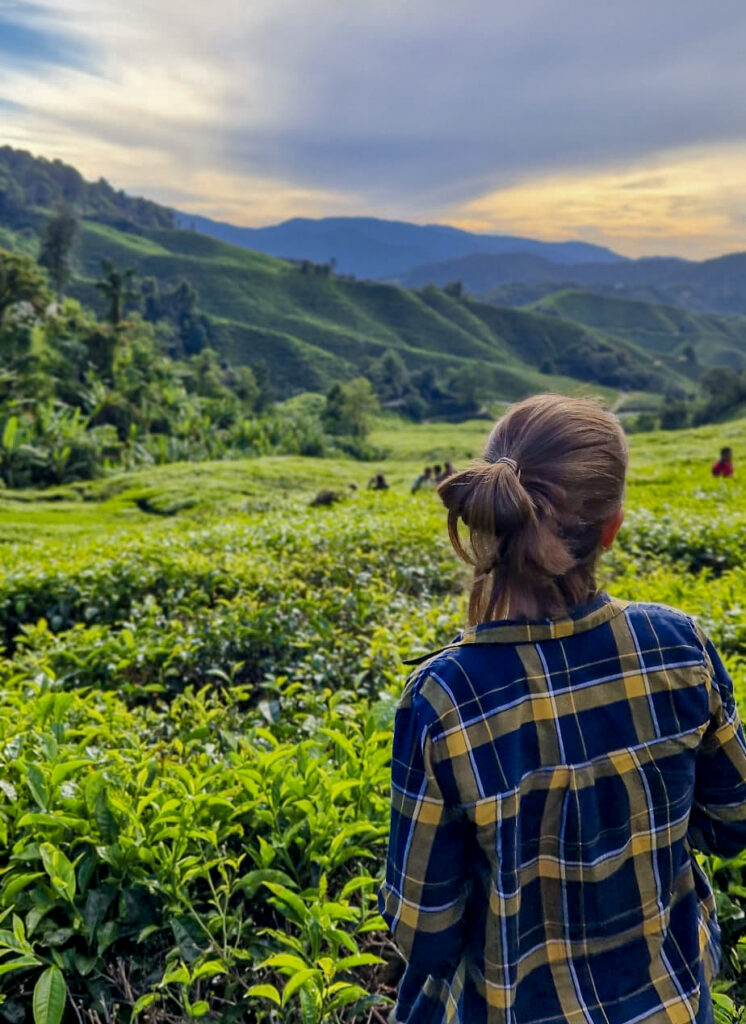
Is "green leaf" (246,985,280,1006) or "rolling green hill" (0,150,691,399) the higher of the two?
"rolling green hill" (0,150,691,399)

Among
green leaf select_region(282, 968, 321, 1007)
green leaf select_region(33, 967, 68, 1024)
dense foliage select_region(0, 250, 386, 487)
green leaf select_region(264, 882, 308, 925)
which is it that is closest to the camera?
green leaf select_region(282, 968, 321, 1007)

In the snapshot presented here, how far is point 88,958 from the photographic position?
95.7 inches

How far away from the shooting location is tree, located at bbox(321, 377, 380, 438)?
1980 inches

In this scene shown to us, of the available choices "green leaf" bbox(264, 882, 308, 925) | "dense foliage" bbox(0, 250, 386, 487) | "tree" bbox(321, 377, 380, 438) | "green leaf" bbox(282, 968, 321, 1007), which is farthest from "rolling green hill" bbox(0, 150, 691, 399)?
"green leaf" bbox(282, 968, 321, 1007)

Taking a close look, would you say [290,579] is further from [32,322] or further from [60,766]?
[32,322]

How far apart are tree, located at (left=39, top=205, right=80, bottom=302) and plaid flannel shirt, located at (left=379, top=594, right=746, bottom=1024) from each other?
67.3m

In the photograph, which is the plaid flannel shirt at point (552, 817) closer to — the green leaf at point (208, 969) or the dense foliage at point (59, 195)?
the green leaf at point (208, 969)

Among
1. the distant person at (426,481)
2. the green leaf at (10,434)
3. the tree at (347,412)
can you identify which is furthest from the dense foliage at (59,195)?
the distant person at (426,481)

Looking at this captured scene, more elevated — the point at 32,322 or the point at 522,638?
the point at 32,322

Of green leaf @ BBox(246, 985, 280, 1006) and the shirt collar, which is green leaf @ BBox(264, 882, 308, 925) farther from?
the shirt collar

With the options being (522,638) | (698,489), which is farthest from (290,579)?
(698,489)

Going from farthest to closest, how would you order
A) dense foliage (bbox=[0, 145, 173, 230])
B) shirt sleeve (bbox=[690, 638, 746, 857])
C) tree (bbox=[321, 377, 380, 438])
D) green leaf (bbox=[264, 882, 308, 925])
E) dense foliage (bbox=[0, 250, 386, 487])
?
dense foliage (bbox=[0, 145, 173, 230])
tree (bbox=[321, 377, 380, 438])
dense foliage (bbox=[0, 250, 386, 487])
green leaf (bbox=[264, 882, 308, 925])
shirt sleeve (bbox=[690, 638, 746, 857])

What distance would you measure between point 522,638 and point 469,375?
97.0 metres

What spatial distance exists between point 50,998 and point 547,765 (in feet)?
5.46
